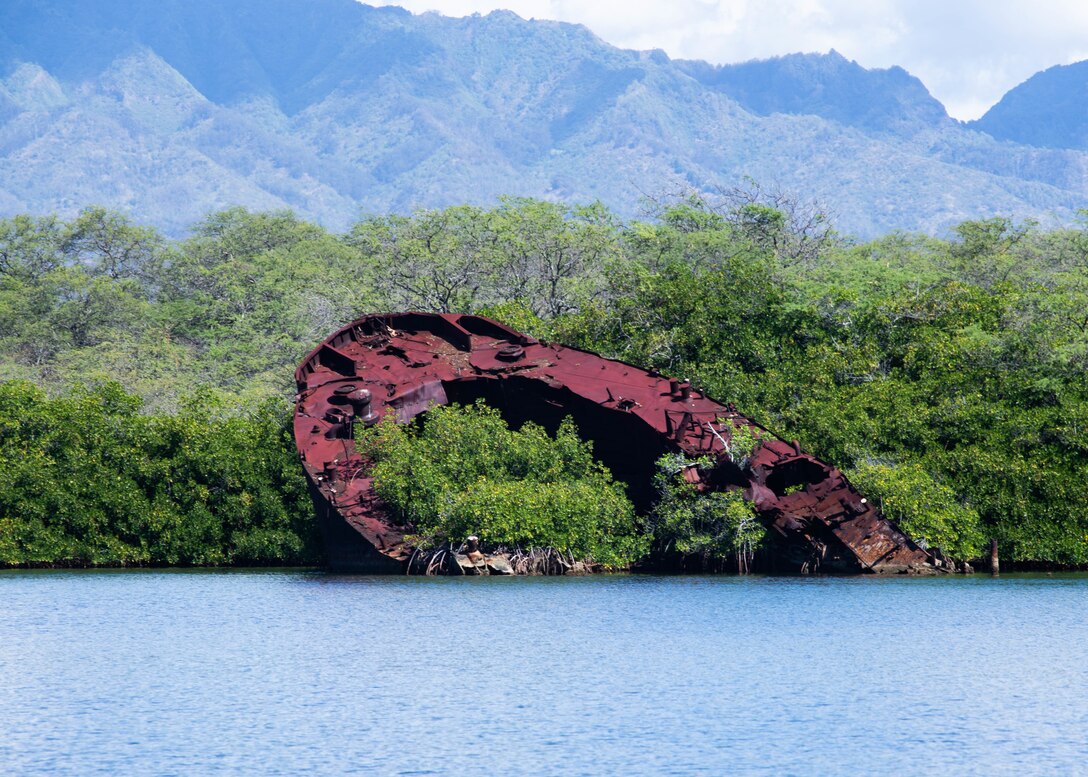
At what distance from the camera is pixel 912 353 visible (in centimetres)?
3866

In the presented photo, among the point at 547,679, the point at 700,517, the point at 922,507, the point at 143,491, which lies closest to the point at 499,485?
the point at 700,517

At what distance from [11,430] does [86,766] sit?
2342cm

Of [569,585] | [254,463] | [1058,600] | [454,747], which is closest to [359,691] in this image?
[454,747]

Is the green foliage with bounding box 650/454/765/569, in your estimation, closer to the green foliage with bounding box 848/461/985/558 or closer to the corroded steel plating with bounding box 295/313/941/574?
the corroded steel plating with bounding box 295/313/941/574

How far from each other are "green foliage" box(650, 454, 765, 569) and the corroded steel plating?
0.31 m

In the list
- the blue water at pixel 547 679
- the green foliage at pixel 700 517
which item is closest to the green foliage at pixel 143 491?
the blue water at pixel 547 679

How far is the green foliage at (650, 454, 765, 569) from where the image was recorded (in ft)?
107

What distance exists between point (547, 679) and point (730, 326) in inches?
854

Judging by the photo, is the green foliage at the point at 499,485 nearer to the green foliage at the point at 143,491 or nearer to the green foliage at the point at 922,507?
the green foliage at the point at 143,491

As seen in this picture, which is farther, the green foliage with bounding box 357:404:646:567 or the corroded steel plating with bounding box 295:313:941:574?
the corroded steel plating with bounding box 295:313:941:574

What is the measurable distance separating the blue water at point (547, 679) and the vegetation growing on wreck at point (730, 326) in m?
5.00

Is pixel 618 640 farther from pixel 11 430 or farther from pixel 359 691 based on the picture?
pixel 11 430

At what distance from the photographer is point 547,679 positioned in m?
20.6

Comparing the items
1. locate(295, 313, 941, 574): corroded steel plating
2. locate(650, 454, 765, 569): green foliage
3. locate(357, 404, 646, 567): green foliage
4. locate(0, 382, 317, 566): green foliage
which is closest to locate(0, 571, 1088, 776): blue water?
locate(357, 404, 646, 567): green foliage
